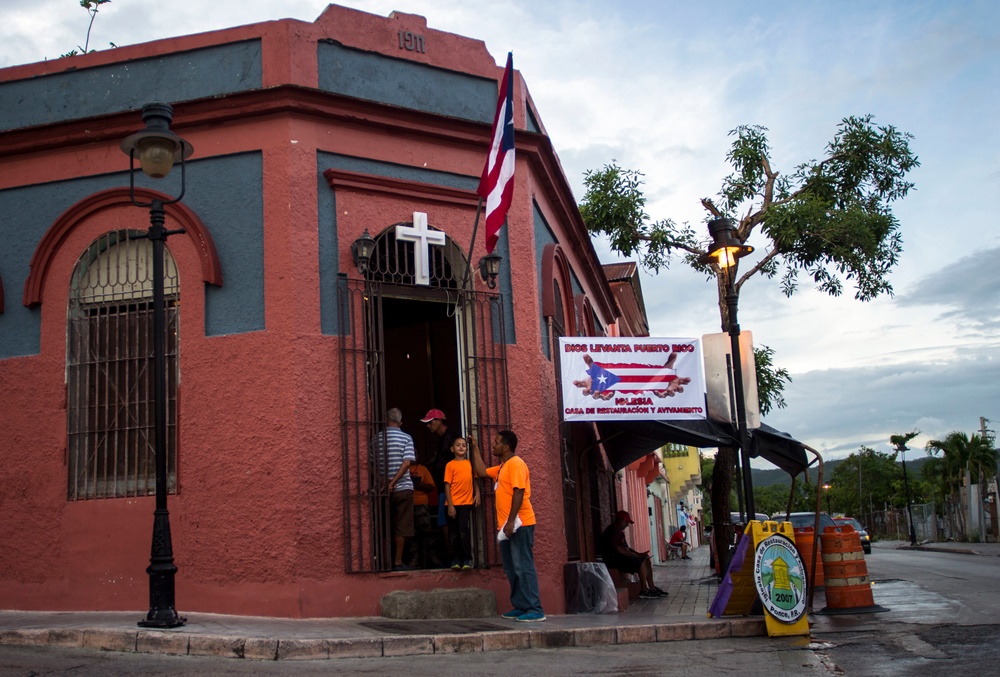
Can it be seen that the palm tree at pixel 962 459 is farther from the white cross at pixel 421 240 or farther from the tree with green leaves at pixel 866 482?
the white cross at pixel 421 240

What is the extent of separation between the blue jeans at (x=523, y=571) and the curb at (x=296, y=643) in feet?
3.07

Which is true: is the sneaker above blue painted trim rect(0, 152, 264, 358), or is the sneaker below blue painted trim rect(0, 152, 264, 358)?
below

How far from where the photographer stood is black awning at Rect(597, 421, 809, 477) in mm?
12867

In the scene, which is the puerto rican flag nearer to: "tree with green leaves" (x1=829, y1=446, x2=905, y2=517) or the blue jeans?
the blue jeans

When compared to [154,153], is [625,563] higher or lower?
lower

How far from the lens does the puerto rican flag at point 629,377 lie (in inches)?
449

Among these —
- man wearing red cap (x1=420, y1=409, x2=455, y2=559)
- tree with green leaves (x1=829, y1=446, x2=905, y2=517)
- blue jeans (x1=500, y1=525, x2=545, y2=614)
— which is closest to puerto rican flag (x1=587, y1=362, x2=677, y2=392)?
man wearing red cap (x1=420, y1=409, x2=455, y2=559)

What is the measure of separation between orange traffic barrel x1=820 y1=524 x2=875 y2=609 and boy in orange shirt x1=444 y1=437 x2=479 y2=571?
4.21m

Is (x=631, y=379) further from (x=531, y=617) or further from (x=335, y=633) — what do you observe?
(x=335, y=633)

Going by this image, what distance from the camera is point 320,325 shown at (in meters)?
9.94

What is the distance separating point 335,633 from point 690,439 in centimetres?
635

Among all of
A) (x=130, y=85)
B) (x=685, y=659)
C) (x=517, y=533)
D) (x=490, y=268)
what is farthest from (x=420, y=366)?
(x=685, y=659)

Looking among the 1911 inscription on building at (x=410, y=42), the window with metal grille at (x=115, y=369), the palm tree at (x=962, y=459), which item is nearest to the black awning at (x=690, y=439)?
the 1911 inscription on building at (x=410, y=42)

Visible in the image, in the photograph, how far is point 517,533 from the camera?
9.58 meters
